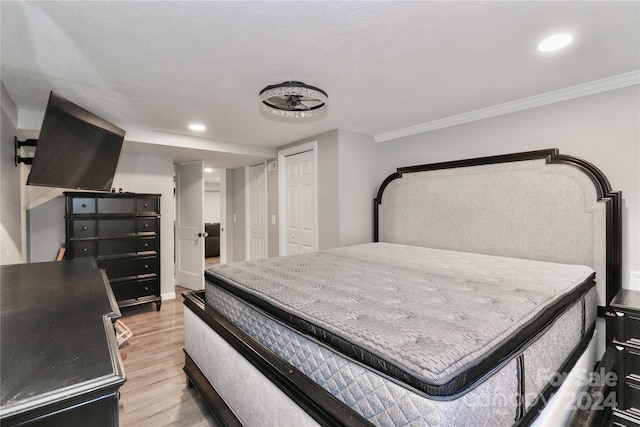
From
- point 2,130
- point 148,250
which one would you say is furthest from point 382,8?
Result: point 148,250

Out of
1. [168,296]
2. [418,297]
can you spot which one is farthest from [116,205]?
[418,297]

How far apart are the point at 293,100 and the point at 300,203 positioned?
6.07 feet

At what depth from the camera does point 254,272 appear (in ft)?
6.26

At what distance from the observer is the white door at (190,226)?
448 cm

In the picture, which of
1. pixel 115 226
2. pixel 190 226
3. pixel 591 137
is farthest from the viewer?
pixel 190 226

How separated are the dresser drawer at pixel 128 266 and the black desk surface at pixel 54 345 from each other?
2.18m

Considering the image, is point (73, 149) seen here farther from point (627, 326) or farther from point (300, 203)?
point (627, 326)

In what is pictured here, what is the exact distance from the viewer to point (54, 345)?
76 cm

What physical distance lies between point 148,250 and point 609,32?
447 centimetres

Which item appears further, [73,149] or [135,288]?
[135,288]

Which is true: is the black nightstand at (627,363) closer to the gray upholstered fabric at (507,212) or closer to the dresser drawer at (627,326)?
the dresser drawer at (627,326)

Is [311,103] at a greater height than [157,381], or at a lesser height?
greater

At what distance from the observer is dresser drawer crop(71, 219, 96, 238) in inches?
125

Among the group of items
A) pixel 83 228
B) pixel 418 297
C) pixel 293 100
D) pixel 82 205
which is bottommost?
pixel 418 297
